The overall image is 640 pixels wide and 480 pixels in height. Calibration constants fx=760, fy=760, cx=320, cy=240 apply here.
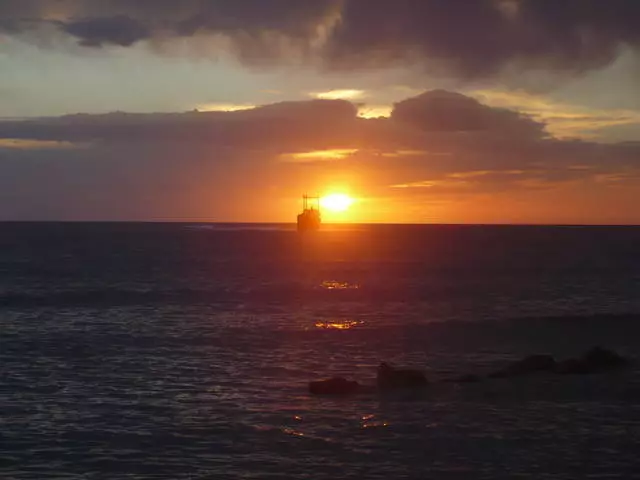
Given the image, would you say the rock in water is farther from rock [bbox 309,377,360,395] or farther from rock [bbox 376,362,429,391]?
rock [bbox 309,377,360,395]

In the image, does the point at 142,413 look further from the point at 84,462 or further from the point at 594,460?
the point at 594,460

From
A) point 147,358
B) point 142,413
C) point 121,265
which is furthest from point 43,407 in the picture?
point 121,265

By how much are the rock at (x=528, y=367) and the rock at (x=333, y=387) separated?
8.36 metres

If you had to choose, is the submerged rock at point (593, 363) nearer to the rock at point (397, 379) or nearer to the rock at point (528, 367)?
the rock at point (528, 367)

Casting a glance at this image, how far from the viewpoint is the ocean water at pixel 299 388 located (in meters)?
26.9

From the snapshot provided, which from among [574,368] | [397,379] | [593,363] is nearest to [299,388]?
→ [397,379]

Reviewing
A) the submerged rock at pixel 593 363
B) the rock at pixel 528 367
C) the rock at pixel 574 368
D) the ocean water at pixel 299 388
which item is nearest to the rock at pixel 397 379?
the ocean water at pixel 299 388

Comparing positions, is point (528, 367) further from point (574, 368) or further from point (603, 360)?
point (603, 360)

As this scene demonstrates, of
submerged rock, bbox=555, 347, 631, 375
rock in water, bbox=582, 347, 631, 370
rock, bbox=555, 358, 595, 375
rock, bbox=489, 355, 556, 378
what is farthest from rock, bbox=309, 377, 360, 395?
rock in water, bbox=582, 347, 631, 370

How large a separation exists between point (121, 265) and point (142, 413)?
109 m

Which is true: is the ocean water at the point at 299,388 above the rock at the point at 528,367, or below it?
below

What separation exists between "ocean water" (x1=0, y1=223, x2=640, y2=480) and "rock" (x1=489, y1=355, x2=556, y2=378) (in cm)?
148

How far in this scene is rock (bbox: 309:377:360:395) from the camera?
36375 mm

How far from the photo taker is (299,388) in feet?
124
